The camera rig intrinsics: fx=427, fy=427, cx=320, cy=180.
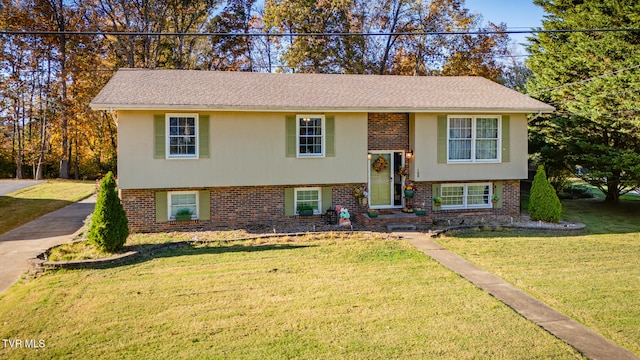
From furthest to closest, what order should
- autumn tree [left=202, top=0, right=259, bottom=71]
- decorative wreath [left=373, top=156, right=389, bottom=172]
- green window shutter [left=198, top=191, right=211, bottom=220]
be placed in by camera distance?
autumn tree [left=202, top=0, right=259, bottom=71], decorative wreath [left=373, top=156, right=389, bottom=172], green window shutter [left=198, top=191, right=211, bottom=220]

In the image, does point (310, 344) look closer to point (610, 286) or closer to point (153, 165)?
point (610, 286)

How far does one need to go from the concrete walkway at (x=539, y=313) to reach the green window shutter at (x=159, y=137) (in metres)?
7.86

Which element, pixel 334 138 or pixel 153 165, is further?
pixel 334 138

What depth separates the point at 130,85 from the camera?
13406 millimetres

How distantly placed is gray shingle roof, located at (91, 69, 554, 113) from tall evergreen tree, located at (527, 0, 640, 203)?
2.94 m

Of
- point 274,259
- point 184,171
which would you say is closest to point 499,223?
point 274,259

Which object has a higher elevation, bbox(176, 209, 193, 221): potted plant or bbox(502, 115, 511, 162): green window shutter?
bbox(502, 115, 511, 162): green window shutter

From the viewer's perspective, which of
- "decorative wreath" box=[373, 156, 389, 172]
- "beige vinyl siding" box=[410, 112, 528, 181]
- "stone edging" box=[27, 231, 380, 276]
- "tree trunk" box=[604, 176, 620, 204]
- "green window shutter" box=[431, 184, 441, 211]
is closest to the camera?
"stone edging" box=[27, 231, 380, 276]

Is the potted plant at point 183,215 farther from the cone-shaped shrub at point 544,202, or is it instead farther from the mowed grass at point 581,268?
the cone-shaped shrub at point 544,202

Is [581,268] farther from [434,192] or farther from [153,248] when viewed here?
[153,248]

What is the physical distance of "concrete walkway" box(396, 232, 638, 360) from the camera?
209 inches

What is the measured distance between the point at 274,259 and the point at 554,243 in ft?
24.0

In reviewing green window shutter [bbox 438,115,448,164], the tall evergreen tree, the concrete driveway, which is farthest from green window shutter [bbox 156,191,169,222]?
the tall evergreen tree

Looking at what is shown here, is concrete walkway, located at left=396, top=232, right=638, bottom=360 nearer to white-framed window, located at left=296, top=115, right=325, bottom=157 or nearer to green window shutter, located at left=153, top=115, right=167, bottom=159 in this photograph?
white-framed window, located at left=296, top=115, right=325, bottom=157
